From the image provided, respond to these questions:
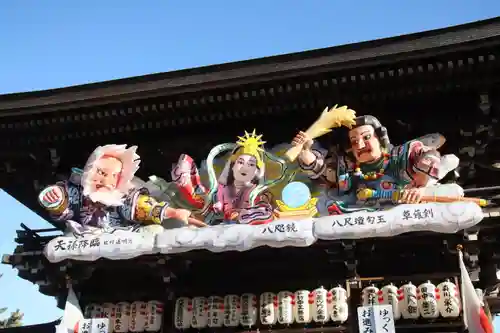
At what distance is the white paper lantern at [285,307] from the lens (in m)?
10.1

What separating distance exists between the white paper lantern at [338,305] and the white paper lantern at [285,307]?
0.69 m

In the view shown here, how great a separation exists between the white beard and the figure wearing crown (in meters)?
1.18

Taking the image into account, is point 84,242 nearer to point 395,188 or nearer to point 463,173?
point 395,188

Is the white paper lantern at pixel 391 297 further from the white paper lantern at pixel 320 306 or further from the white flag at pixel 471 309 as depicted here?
the white flag at pixel 471 309

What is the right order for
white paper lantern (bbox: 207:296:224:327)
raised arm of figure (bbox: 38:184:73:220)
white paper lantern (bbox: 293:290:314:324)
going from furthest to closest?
raised arm of figure (bbox: 38:184:73:220) < white paper lantern (bbox: 207:296:224:327) < white paper lantern (bbox: 293:290:314:324)

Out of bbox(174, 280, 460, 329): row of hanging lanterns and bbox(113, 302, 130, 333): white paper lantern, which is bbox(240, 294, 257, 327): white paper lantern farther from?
bbox(113, 302, 130, 333): white paper lantern

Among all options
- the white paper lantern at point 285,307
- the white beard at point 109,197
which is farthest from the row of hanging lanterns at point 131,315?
the white paper lantern at point 285,307

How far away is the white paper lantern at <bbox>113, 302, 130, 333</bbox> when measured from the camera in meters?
10.9

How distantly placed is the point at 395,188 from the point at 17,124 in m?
7.62

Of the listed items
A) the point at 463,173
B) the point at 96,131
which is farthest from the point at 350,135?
the point at 96,131

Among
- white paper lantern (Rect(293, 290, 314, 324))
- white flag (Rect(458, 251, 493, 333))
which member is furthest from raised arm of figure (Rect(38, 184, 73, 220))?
white flag (Rect(458, 251, 493, 333))

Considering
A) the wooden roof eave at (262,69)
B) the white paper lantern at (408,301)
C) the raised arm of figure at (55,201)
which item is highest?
the wooden roof eave at (262,69)

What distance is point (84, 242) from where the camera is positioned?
10.9 metres

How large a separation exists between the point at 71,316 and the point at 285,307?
13.3ft
